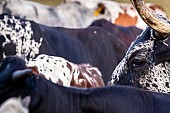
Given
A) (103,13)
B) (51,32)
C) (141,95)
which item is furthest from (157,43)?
(103,13)

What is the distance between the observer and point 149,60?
A: 3.76 metres

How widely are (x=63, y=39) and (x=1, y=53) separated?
139cm

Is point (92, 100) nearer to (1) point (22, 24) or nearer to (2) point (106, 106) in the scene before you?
(2) point (106, 106)

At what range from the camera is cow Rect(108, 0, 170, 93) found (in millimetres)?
3646

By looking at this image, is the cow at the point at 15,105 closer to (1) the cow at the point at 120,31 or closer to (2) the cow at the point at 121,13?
(1) the cow at the point at 120,31

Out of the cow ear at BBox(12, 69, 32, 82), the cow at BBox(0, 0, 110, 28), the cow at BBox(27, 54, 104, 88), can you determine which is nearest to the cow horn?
the cow at BBox(27, 54, 104, 88)

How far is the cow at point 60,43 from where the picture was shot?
5.05 m

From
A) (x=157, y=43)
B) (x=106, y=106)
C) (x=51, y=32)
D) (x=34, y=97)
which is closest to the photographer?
(x=34, y=97)

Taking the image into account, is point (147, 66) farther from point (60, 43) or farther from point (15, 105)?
point (60, 43)

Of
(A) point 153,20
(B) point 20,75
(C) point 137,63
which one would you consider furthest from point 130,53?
(B) point 20,75

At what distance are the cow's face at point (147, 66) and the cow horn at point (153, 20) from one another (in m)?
0.09

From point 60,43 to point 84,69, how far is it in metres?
1.30

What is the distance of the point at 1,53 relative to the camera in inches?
195

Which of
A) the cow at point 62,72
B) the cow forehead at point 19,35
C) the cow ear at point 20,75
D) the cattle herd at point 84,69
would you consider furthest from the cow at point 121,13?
the cow ear at point 20,75
